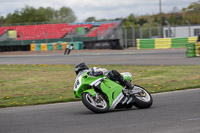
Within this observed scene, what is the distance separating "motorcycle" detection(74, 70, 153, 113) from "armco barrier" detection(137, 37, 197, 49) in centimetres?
2885

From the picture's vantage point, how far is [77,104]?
954 centimetres

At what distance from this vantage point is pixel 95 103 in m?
7.61

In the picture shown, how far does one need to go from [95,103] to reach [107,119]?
795mm

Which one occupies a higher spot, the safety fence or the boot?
the boot

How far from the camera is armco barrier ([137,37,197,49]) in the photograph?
36.6 metres

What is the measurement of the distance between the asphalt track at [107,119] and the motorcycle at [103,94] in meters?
0.16

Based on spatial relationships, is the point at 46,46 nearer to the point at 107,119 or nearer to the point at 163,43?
→ the point at 163,43

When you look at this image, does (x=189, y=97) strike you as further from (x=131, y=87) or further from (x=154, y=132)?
(x=154, y=132)

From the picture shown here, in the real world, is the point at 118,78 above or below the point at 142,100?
above

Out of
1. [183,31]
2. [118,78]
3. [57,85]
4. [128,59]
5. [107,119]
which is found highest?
[118,78]

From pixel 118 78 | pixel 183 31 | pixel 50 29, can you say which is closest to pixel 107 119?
pixel 118 78

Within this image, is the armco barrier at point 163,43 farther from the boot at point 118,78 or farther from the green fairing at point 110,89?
the green fairing at point 110,89

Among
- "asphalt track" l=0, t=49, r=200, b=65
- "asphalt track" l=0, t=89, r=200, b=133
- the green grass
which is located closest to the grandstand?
"asphalt track" l=0, t=49, r=200, b=65

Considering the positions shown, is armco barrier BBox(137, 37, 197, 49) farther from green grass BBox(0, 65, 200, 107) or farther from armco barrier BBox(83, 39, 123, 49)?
green grass BBox(0, 65, 200, 107)
